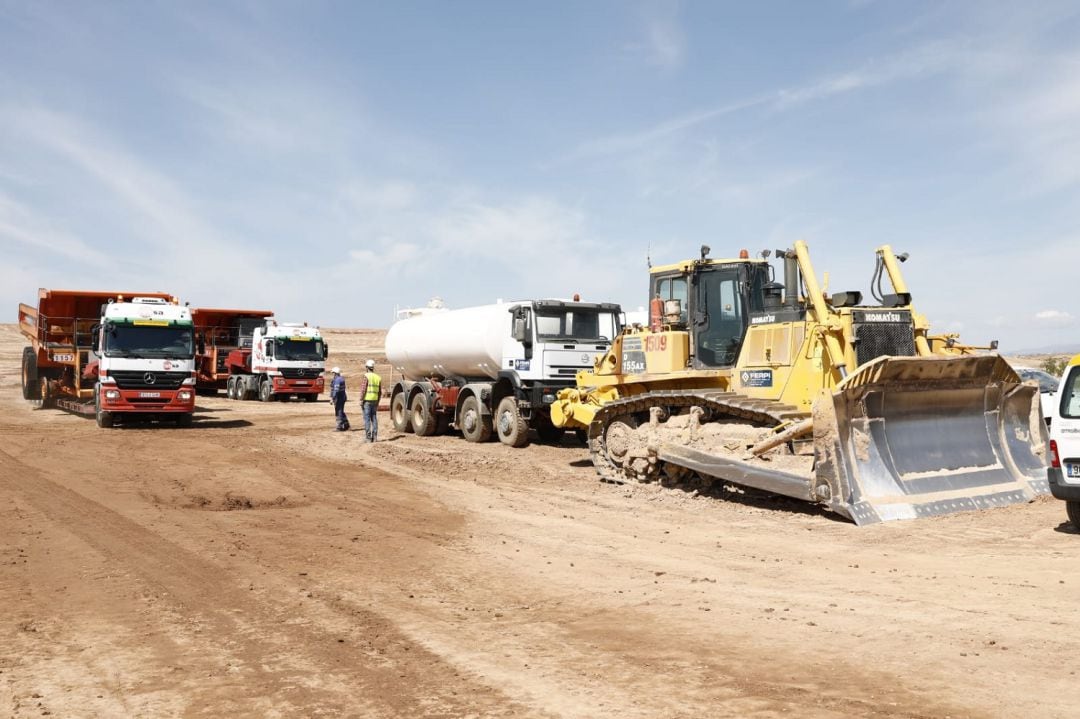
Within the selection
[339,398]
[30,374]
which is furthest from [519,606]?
[30,374]

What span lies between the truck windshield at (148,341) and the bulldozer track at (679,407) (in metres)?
14.0

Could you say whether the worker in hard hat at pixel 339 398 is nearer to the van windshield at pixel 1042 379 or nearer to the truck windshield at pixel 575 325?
the truck windshield at pixel 575 325

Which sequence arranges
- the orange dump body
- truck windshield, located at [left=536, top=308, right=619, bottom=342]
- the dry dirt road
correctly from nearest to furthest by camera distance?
the dry dirt road < truck windshield, located at [left=536, top=308, right=619, bottom=342] < the orange dump body

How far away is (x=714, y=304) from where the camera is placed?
44.1 feet

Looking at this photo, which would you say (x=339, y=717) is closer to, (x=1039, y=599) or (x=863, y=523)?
(x=1039, y=599)

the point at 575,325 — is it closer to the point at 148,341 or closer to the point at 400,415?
the point at 400,415

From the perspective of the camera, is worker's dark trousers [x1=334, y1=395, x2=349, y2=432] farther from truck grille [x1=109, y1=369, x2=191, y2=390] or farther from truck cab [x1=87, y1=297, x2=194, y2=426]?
truck grille [x1=109, y1=369, x2=191, y2=390]

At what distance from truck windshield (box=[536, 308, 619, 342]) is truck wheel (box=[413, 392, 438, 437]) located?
4401 millimetres

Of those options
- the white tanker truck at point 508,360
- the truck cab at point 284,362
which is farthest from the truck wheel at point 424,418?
the truck cab at point 284,362

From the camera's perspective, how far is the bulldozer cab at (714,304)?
13.1 metres

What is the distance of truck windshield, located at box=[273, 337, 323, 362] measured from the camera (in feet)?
118

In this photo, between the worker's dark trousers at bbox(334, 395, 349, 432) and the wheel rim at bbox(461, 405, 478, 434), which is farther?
the worker's dark trousers at bbox(334, 395, 349, 432)

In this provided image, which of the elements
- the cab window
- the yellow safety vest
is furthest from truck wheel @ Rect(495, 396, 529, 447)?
the cab window

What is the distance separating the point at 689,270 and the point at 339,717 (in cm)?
985
